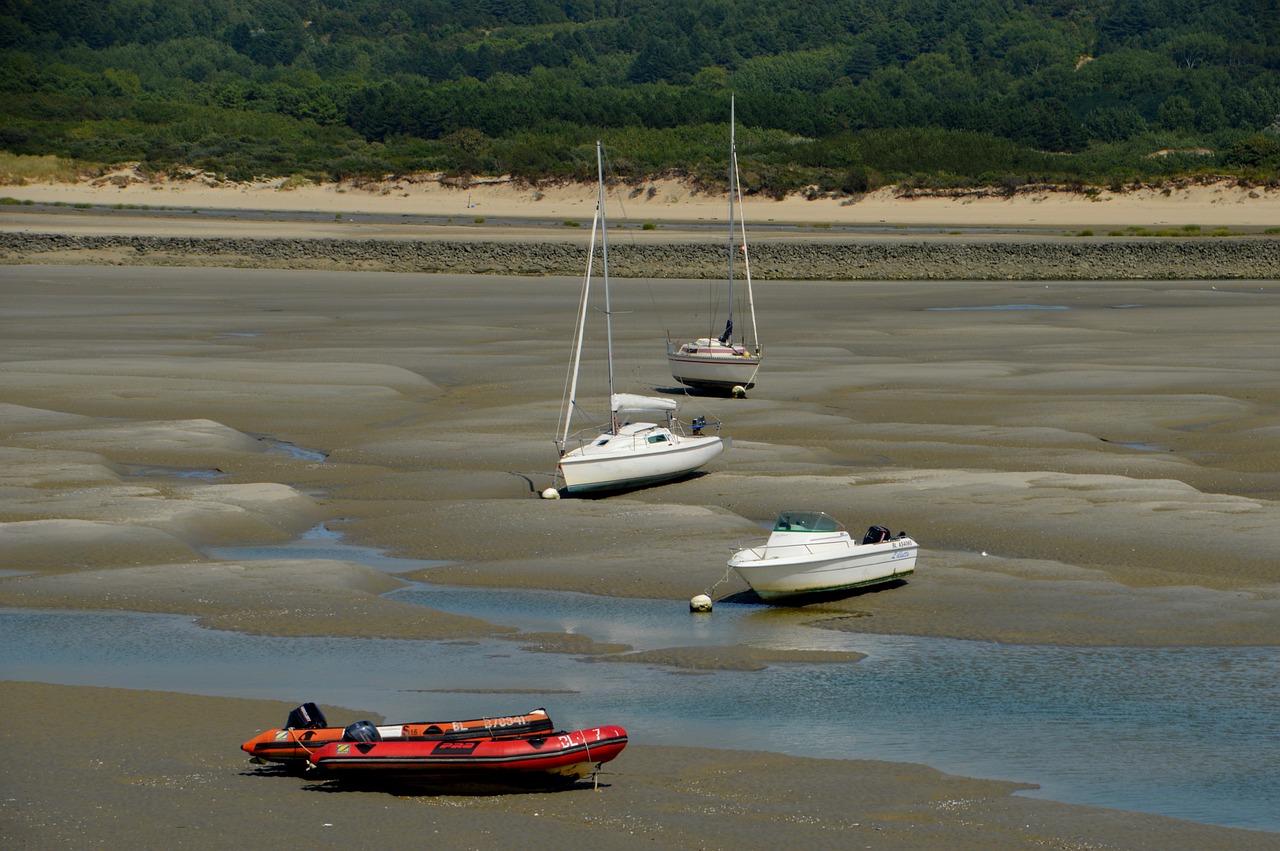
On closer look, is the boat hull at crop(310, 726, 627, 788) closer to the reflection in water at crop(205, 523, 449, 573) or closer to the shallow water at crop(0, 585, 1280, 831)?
the shallow water at crop(0, 585, 1280, 831)

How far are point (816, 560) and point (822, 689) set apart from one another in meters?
2.87

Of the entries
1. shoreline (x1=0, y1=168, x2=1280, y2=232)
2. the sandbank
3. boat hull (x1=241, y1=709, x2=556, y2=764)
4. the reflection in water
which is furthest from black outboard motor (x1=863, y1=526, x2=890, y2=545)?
shoreline (x1=0, y1=168, x2=1280, y2=232)

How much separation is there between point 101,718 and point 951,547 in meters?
9.95

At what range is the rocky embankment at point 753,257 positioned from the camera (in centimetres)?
5750

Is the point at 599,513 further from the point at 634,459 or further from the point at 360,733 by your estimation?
the point at 360,733

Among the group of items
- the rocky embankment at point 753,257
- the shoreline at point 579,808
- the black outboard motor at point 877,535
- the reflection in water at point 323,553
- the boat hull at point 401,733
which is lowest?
the shoreline at point 579,808

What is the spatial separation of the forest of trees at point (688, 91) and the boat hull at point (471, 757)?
246 feet

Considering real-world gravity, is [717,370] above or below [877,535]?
above

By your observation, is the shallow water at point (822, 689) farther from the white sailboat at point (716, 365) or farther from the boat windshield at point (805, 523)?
the white sailboat at point (716, 365)

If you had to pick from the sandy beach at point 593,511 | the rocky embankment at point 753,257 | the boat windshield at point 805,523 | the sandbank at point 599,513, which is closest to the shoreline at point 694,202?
the rocky embankment at point 753,257

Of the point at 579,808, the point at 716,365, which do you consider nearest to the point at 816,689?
the point at 579,808

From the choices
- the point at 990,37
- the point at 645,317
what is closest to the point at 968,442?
the point at 645,317

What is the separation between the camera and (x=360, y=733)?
1115 centimetres

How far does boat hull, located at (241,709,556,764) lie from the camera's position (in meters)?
11.2
